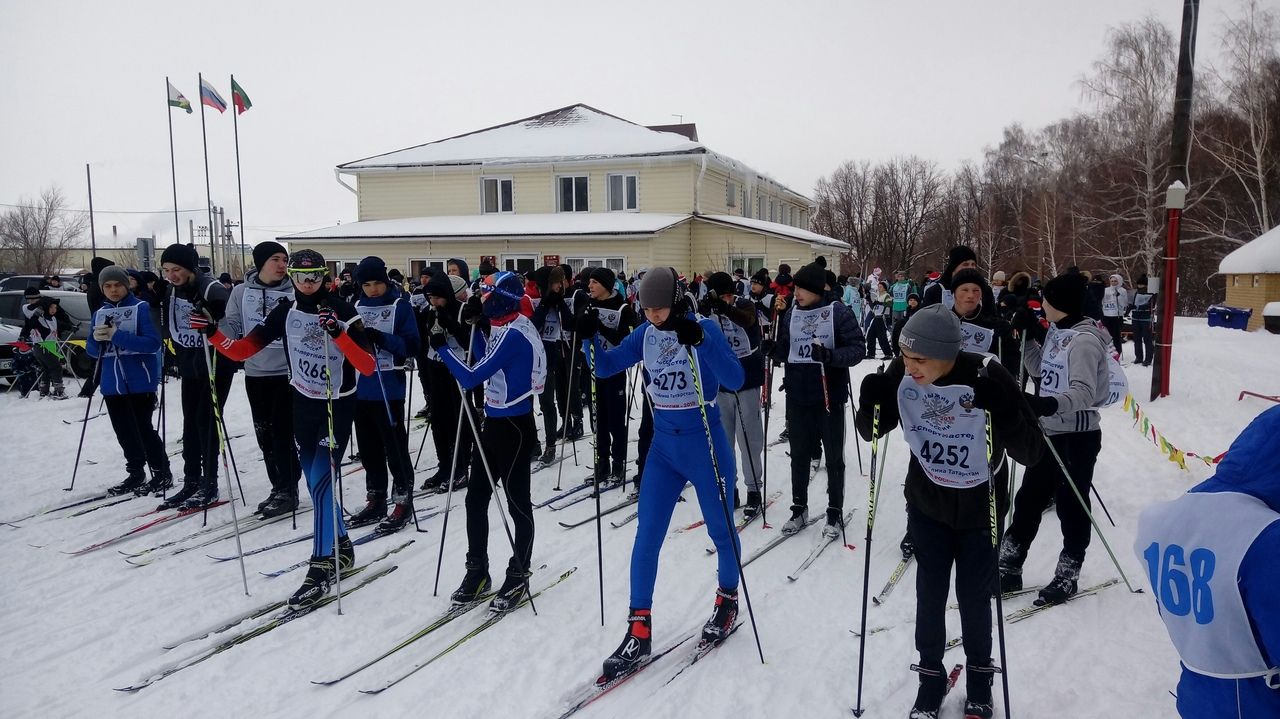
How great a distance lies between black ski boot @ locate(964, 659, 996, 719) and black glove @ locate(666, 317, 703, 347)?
2054 millimetres

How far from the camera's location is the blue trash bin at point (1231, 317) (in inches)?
768

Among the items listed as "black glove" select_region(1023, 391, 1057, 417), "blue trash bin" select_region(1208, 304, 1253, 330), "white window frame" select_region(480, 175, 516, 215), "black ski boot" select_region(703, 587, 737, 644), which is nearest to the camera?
"black glove" select_region(1023, 391, 1057, 417)

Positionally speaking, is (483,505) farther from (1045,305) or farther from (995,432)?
(1045,305)

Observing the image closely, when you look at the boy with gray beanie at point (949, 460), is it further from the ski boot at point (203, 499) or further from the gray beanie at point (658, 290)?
the ski boot at point (203, 499)

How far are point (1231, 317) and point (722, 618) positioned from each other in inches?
893

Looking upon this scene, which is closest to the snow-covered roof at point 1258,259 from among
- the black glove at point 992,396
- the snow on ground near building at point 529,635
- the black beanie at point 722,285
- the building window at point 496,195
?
the snow on ground near building at point 529,635

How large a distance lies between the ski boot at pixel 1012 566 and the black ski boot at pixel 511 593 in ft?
10.4

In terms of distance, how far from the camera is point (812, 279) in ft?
18.6

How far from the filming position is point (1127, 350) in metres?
17.3

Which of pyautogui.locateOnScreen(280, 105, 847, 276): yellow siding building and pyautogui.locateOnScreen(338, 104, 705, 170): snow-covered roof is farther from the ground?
pyautogui.locateOnScreen(338, 104, 705, 170): snow-covered roof

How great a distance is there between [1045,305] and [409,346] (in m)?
4.69

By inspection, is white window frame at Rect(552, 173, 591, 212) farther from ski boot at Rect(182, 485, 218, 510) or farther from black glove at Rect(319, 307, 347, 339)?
black glove at Rect(319, 307, 347, 339)

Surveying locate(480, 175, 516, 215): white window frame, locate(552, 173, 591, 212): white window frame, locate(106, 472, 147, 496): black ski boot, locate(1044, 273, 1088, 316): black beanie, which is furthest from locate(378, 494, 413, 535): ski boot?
locate(480, 175, 516, 215): white window frame

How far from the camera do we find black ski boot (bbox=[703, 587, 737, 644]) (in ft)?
13.4
